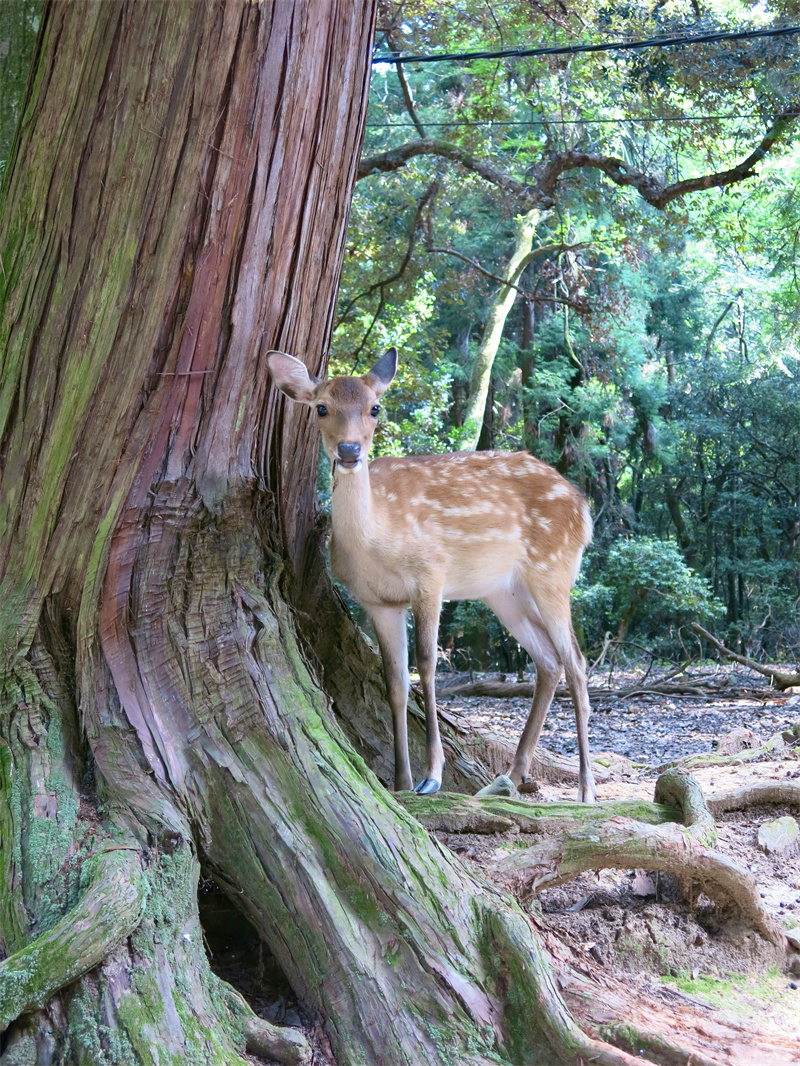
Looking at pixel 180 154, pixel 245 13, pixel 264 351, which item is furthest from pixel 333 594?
pixel 245 13

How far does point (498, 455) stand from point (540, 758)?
158 cm

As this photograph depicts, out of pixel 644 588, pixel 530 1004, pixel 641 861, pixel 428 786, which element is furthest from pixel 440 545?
pixel 644 588

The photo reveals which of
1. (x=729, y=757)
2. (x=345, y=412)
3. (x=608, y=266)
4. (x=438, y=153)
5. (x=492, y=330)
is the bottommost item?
(x=729, y=757)

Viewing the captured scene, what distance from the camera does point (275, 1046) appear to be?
2447 millimetres

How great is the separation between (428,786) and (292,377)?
1.74 m

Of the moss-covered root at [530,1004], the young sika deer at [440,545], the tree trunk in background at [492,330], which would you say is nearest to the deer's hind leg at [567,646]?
the young sika deer at [440,545]

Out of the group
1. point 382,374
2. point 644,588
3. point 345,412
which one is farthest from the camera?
point 644,588

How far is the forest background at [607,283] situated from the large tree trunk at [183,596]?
57 centimetres

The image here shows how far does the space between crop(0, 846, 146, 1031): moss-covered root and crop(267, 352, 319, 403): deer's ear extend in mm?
1677

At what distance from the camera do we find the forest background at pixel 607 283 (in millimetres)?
8570

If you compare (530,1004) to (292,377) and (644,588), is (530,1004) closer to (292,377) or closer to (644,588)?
(292,377)

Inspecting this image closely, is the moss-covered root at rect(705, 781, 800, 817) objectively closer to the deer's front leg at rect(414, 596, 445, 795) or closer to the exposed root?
the deer's front leg at rect(414, 596, 445, 795)

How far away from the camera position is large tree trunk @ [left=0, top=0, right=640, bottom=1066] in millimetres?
2555

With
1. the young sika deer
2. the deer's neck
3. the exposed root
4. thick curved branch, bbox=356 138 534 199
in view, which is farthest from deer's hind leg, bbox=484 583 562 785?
thick curved branch, bbox=356 138 534 199
